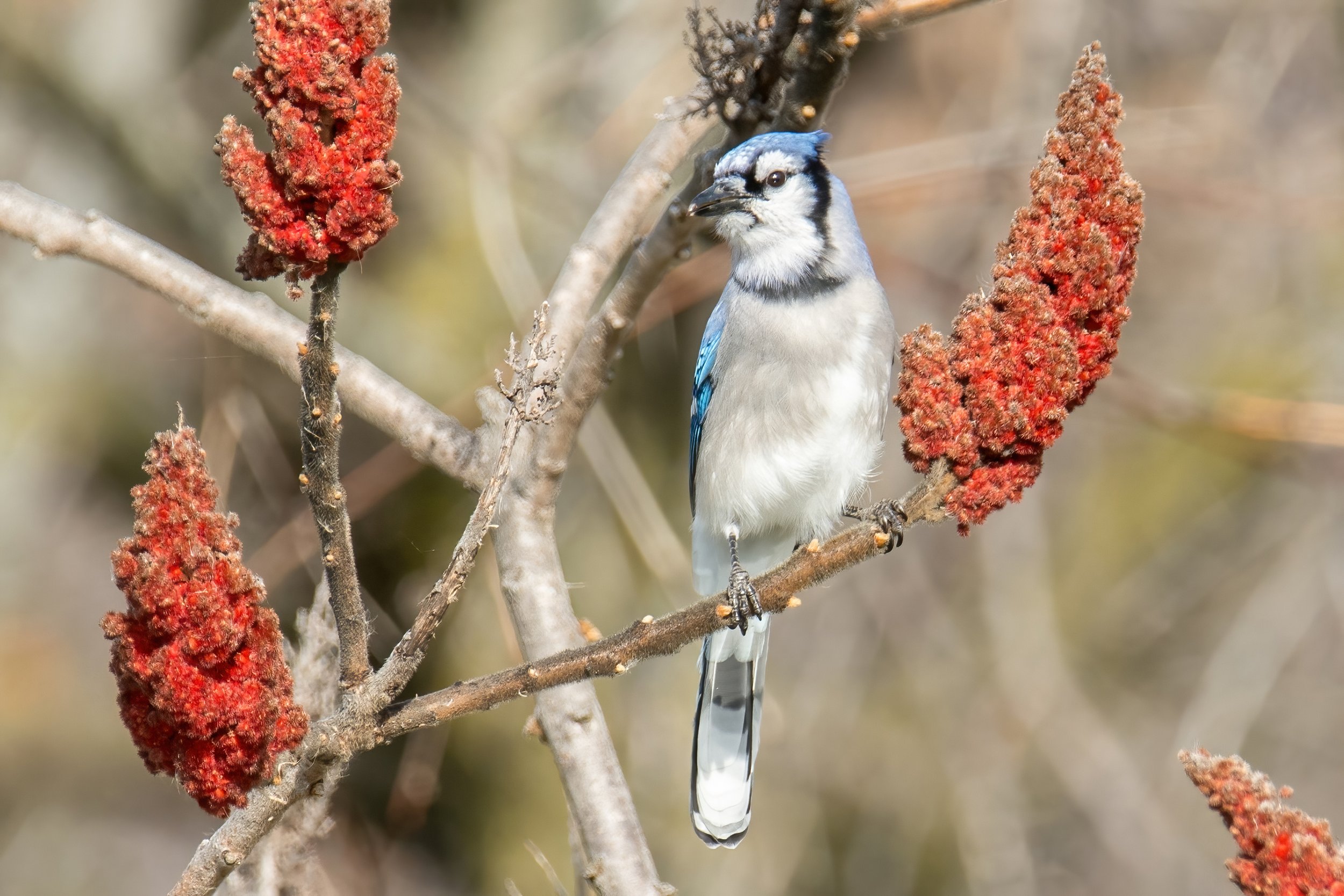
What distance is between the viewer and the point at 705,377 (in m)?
3.54

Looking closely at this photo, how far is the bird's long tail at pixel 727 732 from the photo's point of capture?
3.09m

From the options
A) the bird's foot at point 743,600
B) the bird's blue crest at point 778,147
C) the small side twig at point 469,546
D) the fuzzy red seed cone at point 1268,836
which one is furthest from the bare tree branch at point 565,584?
the fuzzy red seed cone at point 1268,836

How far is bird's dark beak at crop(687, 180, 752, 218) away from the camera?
245cm

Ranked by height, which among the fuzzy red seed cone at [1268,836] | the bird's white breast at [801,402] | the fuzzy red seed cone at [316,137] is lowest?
the fuzzy red seed cone at [1268,836]

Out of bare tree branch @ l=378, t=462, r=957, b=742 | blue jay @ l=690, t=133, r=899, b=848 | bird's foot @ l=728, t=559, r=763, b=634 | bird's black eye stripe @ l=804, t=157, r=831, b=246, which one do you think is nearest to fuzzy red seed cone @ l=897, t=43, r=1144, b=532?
bare tree branch @ l=378, t=462, r=957, b=742

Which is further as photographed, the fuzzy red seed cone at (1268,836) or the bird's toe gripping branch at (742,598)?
the bird's toe gripping branch at (742,598)

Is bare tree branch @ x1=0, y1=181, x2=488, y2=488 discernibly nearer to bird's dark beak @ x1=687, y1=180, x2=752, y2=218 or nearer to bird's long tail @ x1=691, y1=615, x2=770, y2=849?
bird's dark beak @ x1=687, y1=180, x2=752, y2=218

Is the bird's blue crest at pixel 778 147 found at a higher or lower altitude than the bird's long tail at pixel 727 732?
higher

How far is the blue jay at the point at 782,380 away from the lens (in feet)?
10.3

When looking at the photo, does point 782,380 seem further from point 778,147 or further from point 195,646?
point 195,646

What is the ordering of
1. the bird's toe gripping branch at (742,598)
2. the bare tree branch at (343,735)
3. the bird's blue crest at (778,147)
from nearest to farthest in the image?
the bare tree branch at (343,735) < the bird's toe gripping branch at (742,598) < the bird's blue crest at (778,147)

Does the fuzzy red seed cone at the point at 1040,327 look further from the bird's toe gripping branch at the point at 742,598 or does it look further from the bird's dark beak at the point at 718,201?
the bird's dark beak at the point at 718,201

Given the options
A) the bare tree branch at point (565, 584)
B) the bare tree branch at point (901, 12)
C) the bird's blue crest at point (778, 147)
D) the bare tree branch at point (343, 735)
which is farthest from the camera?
the bird's blue crest at point (778, 147)

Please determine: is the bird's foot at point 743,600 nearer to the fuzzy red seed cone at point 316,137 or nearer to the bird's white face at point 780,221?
the bird's white face at point 780,221
